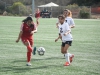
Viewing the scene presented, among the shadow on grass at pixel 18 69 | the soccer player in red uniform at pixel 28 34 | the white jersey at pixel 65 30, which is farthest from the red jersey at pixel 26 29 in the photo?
the shadow on grass at pixel 18 69

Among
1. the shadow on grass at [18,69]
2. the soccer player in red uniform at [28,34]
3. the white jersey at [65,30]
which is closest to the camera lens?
the shadow on grass at [18,69]

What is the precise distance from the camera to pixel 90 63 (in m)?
11.9

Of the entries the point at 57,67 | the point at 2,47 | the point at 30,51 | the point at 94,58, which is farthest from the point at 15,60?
the point at 2,47

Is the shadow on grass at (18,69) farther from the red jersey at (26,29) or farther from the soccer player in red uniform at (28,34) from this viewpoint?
the red jersey at (26,29)

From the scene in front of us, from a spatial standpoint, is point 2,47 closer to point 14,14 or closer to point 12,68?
point 12,68

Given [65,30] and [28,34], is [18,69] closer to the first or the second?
[28,34]

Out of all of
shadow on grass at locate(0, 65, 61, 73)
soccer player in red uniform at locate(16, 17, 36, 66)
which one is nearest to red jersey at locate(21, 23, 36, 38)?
soccer player in red uniform at locate(16, 17, 36, 66)

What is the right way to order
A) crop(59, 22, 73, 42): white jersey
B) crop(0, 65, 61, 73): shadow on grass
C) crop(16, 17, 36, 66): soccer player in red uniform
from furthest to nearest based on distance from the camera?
crop(59, 22, 73, 42): white jersey
crop(16, 17, 36, 66): soccer player in red uniform
crop(0, 65, 61, 73): shadow on grass

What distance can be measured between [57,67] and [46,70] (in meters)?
0.71

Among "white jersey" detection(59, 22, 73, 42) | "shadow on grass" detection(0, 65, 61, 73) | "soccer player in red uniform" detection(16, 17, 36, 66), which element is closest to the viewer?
"shadow on grass" detection(0, 65, 61, 73)

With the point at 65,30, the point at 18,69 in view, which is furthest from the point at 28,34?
the point at 18,69

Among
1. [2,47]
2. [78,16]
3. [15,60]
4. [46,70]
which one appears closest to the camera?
[46,70]

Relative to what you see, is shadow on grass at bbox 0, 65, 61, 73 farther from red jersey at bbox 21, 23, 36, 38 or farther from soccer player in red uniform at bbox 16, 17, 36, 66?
red jersey at bbox 21, 23, 36, 38

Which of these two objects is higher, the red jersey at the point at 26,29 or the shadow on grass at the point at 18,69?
the red jersey at the point at 26,29
